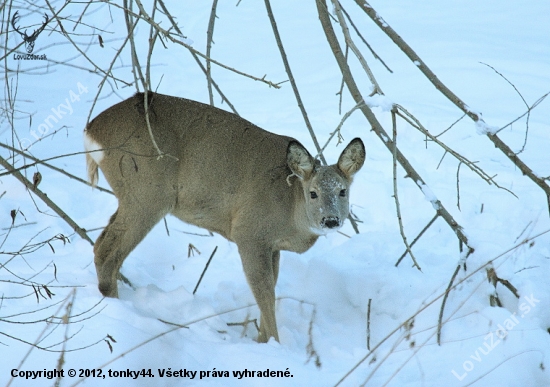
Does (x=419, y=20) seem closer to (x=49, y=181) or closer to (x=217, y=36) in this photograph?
(x=217, y=36)

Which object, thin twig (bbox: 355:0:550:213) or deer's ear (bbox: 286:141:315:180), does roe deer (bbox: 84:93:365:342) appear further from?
thin twig (bbox: 355:0:550:213)

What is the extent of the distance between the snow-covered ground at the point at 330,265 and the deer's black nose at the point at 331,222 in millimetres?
566

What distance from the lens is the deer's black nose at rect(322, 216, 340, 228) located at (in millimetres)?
4633

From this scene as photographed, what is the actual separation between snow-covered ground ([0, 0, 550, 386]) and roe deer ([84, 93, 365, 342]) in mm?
357

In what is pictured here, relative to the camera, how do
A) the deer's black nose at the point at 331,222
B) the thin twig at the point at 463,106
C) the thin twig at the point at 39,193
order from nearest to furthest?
the thin twig at the point at 39,193
the thin twig at the point at 463,106
the deer's black nose at the point at 331,222

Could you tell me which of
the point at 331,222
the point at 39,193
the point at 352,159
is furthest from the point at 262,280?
the point at 39,193

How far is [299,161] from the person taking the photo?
4895 mm

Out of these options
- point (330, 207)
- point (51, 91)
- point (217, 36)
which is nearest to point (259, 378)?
point (330, 207)

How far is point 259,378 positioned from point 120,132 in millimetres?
2004

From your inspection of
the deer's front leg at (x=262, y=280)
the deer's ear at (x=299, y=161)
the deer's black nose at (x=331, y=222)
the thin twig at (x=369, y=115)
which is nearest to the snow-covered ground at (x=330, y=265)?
the deer's front leg at (x=262, y=280)

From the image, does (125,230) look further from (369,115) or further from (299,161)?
(369,115)

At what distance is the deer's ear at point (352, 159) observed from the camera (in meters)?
4.93

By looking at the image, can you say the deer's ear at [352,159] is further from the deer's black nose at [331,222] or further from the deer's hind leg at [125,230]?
the deer's hind leg at [125,230]

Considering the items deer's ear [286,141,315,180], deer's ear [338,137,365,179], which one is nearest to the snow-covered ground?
deer's ear [338,137,365,179]
